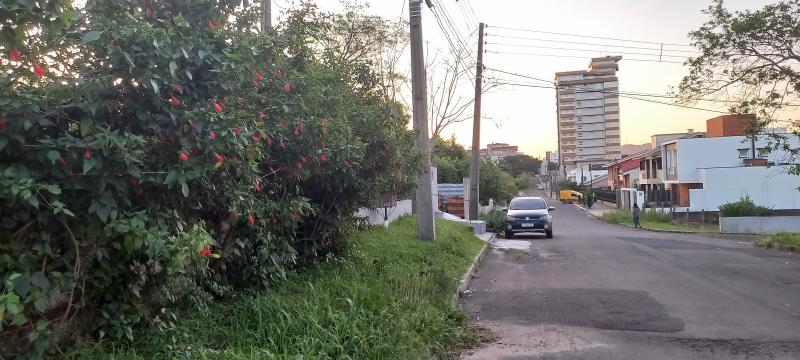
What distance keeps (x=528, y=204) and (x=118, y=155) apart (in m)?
22.9

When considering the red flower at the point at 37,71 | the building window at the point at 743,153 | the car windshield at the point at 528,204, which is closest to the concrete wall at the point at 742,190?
the building window at the point at 743,153

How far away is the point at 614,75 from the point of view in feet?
148

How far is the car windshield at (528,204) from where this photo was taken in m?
24.7

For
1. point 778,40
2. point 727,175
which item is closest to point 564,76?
point 727,175

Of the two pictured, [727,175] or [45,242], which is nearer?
[45,242]

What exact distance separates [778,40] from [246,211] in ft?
48.0

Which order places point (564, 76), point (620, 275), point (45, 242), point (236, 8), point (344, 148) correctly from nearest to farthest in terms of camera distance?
point (45, 242) → point (236, 8) → point (344, 148) → point (620, 275) → point (564, 76)

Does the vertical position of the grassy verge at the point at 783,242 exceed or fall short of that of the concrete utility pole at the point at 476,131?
it falls short

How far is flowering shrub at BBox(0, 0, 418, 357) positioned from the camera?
3.21 metres

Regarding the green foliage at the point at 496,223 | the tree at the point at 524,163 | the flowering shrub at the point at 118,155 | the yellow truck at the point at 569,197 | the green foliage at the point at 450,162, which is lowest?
the green foliage at the point at 496,223

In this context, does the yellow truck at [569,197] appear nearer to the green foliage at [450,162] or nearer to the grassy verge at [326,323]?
the green foliage at [450,162]

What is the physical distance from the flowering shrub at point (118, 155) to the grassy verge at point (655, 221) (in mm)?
31135

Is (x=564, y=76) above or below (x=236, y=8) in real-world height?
above

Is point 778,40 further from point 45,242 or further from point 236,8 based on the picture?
point 45,242
